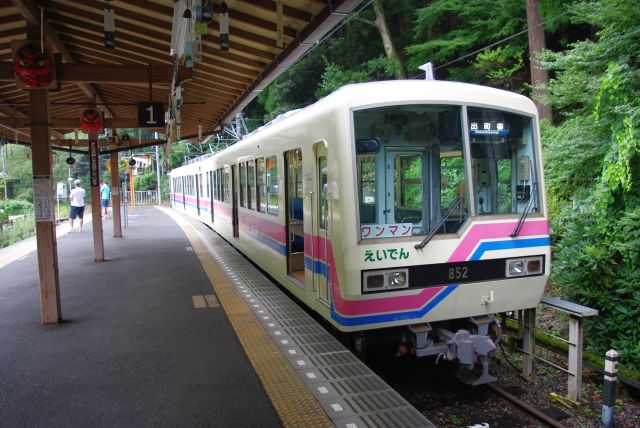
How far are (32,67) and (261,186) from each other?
349 cm

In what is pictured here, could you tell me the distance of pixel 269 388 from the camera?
157 inches

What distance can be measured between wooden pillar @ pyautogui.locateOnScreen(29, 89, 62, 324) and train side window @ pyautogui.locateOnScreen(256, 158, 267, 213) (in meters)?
2.94

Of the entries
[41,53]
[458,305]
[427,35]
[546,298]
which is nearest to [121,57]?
[41,53]

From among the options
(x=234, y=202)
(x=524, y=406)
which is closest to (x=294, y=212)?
(x=524, y=406)

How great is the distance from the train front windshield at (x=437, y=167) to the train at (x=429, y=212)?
1 centimetres

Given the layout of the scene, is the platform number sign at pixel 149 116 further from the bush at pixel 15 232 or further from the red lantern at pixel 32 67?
the bush at pixel 15 232

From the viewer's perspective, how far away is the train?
14.0 feet

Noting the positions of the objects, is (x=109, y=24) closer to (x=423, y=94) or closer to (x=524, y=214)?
(x=423, y=94)

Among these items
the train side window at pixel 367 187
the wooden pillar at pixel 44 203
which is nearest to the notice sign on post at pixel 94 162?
the wooden pillar at pixel 44 203

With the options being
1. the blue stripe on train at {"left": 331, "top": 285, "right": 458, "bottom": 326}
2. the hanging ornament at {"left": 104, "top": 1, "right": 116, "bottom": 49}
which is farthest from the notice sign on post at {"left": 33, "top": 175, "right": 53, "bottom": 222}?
the blue stripe on train at {"left": 331, "top": 285, "right": 458, "bottom": 326}

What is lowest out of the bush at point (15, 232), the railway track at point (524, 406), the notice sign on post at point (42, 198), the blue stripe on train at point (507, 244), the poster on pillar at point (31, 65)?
the railway track at point (524, 406)

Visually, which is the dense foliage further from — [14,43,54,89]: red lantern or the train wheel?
[14,43,54,89]: red lantern

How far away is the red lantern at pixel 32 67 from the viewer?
548 cm

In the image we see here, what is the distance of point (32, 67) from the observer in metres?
5.52
